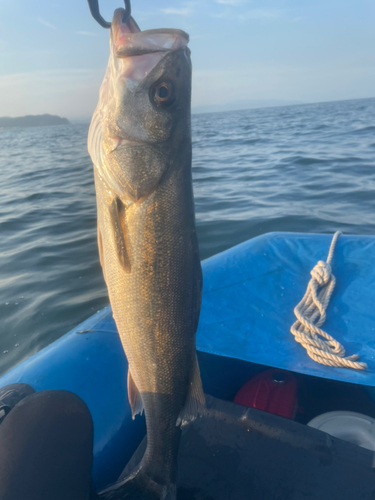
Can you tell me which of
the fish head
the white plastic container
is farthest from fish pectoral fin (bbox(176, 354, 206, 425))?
the white plastic container

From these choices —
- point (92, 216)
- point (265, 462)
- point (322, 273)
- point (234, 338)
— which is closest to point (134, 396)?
point (265, 462)

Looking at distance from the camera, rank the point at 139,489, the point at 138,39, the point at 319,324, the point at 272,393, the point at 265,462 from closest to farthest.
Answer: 1. the point at 138,39
2. the point at 139,489
3. the point at 265,462
4. the point at 272,393
5. the point at 319,324

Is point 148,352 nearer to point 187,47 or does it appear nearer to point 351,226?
point 187,47

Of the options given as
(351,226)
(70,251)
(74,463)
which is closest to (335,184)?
(351,226)

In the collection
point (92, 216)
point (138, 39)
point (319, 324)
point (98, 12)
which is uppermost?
point (98, 12)

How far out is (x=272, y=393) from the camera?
2791mm

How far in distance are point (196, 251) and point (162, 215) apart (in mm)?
230

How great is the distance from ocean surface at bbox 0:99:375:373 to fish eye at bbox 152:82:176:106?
3.51 meters

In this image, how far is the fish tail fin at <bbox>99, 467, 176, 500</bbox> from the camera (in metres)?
1.66

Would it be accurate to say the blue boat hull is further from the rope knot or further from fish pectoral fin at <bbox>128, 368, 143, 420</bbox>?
fish pectoral fin at <bbox>128, 368, 143, 420</bbox>

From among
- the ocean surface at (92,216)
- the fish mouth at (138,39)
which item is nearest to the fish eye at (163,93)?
the fish mouth at (138,39)

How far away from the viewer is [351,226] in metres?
6.70

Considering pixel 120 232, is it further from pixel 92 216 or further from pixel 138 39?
pixel 92 216

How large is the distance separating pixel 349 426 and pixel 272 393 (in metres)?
0.56
